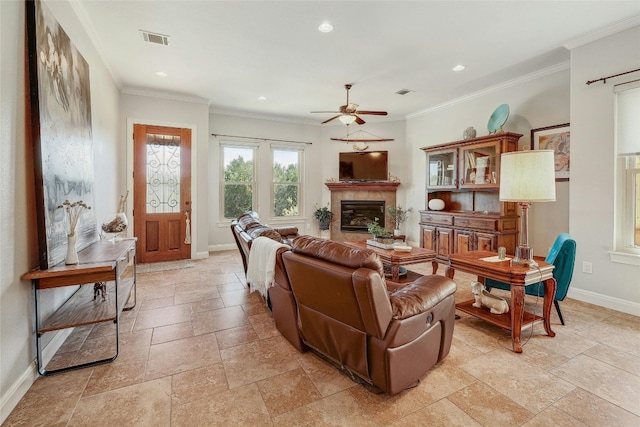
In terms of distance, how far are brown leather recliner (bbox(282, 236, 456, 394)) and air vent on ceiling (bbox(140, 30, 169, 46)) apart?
2934 mm

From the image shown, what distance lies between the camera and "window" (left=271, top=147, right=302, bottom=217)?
677cm

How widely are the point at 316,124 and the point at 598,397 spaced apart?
644 centimetres

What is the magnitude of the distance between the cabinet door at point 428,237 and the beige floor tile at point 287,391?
3842 millimetres

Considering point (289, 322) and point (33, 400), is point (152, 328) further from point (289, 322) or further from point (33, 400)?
point (289, 322)

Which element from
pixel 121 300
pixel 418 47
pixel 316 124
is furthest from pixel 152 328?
pixel 316 124

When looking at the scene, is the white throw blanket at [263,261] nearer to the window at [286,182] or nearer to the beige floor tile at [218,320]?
the beige floor tile at [218,320]

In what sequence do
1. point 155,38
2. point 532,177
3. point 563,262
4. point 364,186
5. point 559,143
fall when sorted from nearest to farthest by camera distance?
1. point 532,177
2. point 563,262
3. point 155,38
4. point 559,143
5. point 364,186

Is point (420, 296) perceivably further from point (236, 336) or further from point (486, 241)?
point (486, 241)

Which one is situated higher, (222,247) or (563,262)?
(563,262)

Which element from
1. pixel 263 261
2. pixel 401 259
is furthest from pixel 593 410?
pixel 263 261

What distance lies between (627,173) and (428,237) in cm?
270

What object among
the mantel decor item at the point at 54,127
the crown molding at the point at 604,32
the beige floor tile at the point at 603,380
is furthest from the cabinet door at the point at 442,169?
the mantel decor item at the point at 54,127

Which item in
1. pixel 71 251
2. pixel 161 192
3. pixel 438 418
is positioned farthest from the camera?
pixel 161 192

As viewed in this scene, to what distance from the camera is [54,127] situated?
6.84 ft
